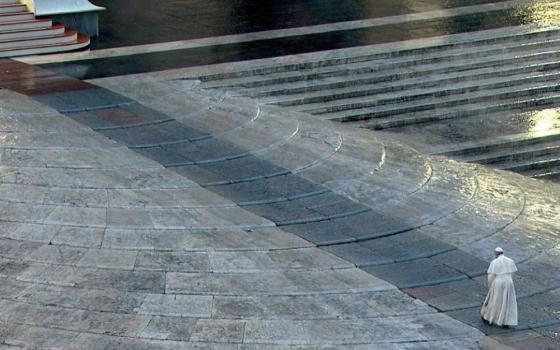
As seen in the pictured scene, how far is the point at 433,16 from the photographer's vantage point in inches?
1150

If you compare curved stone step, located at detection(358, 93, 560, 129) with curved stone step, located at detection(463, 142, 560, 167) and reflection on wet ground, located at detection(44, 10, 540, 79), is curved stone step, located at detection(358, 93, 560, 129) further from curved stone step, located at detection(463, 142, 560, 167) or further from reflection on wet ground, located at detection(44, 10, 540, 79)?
reflection on wet ground, located at detection(44, 10, 540, 79)

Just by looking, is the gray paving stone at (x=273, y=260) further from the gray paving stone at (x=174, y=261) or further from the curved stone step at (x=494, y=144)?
the curved stone step at (x=494, y=144)

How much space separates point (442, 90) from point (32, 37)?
9075 mm

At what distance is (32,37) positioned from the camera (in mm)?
25766

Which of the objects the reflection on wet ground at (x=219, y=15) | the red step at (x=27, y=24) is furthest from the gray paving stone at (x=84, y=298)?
the red step at (x=27, y=24)

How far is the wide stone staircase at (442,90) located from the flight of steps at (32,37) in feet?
12.8

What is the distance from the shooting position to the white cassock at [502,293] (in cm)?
1462

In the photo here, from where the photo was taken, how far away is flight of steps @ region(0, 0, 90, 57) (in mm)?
25297

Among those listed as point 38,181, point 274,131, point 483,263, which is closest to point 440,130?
point 274,131

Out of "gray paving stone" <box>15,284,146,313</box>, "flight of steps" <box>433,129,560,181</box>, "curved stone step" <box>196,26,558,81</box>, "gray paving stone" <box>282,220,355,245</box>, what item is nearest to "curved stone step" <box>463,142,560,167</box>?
"flight of steps" <box>433,129,560,181</box>

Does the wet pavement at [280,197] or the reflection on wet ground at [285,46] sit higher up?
the reflection on wet ground at [285,46]

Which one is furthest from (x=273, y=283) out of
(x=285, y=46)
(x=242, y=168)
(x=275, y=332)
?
(x=285, y=46)

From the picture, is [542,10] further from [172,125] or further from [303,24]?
[172,125]

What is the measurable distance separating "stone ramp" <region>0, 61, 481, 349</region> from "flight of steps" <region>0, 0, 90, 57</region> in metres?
3.29
